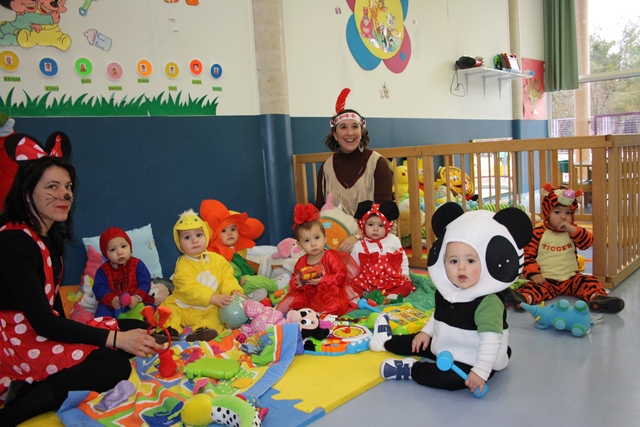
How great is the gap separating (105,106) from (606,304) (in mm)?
3132

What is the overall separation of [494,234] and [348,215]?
1774 mm

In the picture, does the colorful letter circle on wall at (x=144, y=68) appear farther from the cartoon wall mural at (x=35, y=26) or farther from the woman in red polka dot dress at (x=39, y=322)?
the woman in red polka dot dress at (x=39, y=322)

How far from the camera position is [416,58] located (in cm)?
570

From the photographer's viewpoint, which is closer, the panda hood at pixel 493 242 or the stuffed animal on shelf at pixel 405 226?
the panda hood at pixel 493 242

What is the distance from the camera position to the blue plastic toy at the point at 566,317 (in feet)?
7.65

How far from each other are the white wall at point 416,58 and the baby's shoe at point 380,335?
98.0 inches

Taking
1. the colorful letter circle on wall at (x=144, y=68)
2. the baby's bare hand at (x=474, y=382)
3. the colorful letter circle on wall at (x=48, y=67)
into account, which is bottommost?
the baby's bare hand at (x=474, y=382)

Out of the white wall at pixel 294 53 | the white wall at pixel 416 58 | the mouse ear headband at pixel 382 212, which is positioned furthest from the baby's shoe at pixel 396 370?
the white wall at pixel 416 58

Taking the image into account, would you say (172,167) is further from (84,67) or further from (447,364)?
(447,364)

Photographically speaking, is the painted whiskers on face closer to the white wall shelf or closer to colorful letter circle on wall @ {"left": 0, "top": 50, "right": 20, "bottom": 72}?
colorful letter circle on wall @ {"left": 0, "top": 50, "right": 20, "bottom": 72}

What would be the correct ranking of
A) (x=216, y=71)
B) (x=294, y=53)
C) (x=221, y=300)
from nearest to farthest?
(x=221, y=300) < (x=216, y=71) < (x=294, y=53)

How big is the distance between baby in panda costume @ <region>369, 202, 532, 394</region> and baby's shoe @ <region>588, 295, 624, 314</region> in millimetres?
880

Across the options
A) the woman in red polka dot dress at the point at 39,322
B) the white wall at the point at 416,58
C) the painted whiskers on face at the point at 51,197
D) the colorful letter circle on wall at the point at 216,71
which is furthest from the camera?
the white wall at the point at 416,58

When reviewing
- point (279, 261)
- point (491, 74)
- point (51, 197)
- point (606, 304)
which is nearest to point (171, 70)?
point (279, 261)
